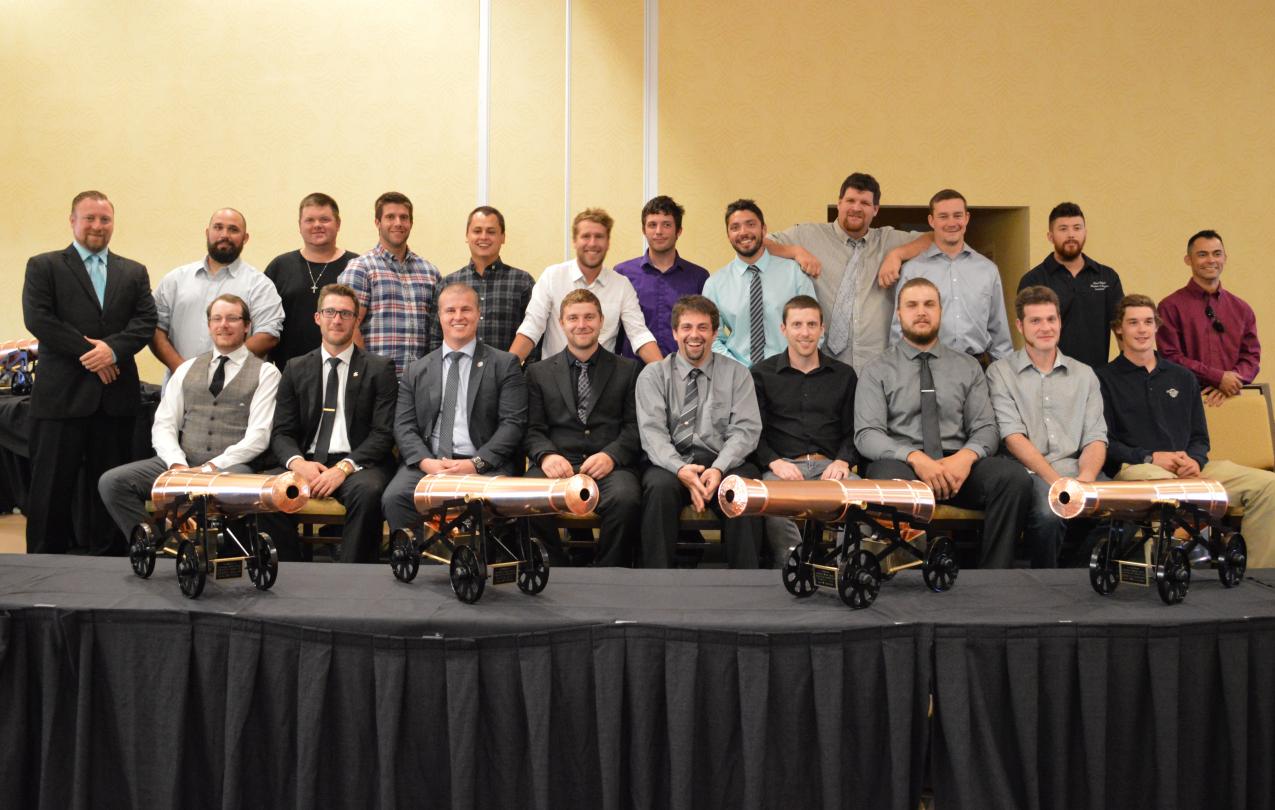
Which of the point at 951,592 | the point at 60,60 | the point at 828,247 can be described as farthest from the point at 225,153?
the point at 951,592

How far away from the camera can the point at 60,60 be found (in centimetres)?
645

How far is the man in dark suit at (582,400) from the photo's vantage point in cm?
424

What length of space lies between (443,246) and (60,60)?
103 inches

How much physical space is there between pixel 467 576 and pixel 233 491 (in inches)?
25.3

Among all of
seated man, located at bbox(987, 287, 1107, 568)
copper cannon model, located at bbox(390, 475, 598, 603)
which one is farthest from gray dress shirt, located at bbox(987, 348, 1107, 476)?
copper cannon model, located at bbox(390, 475, 598, 603)

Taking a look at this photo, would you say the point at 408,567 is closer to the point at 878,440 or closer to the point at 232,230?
the point at 878,440

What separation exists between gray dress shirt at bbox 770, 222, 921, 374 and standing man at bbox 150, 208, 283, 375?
94.7 inches

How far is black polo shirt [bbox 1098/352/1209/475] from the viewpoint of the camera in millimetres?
4332

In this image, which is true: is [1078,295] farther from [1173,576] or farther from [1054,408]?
[1173,576]

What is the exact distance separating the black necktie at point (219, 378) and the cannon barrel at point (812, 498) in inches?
106

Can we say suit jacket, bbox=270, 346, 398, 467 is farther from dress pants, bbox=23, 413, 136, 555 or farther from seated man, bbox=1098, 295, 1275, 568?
seated man, bbox=1098, 295, 1275, 568

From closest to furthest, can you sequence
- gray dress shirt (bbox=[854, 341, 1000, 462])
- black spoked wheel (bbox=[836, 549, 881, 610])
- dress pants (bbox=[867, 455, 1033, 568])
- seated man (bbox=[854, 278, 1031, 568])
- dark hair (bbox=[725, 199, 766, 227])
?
black spoked wheel (bbox=[836, 549, 881, 610]), dress pants (bbox=[867, 455, 1033, 568]), seated man (bbox=[854, 278, 1031, 568]), gray dress shirt (bbox=[854, 341, 1000, 462]), dark hair (bbox=[725, 199, 766, 227])

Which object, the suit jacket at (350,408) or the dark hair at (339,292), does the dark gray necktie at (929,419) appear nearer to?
the suit jacket at (350,408)

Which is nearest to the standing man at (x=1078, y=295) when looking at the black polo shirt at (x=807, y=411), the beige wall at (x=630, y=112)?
the black polo shirt at (x=807, y=411)
